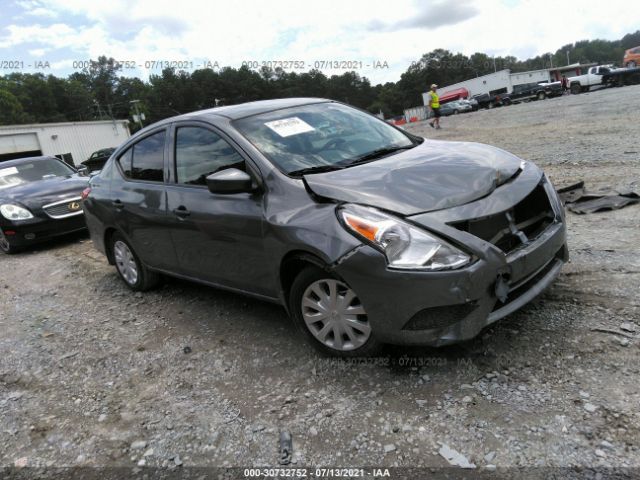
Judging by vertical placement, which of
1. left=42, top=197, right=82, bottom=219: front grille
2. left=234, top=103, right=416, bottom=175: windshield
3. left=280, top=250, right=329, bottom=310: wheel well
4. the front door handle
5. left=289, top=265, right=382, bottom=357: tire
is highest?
left=234, top=103, right=416, bottom=175: windshield

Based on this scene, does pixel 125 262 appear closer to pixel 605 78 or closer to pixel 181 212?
pixel 181 212

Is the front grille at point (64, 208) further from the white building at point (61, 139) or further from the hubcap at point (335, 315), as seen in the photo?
the white building at point (61, 139)

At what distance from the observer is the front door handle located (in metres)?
3.91

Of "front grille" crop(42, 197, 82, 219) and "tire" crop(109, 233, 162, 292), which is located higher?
"front grille" crop(42, 197, 82, 219)

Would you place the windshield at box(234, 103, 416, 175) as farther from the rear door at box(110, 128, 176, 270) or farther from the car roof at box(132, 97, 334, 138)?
the rear door at box(110, 128, 176, 270)

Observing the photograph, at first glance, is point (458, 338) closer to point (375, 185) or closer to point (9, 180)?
point (375, 185)

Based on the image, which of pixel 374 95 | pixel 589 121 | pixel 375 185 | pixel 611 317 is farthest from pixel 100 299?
pixel 374 95

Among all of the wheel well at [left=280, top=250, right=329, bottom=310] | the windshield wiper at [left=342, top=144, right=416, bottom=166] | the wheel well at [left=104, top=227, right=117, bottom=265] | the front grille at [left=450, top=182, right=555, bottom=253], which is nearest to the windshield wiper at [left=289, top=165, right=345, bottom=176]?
the windshield wiper at [left=342, top=144, right=416, bottom=166]

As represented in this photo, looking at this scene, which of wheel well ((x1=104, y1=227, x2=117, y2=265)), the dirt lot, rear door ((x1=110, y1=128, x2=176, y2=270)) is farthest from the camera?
wheel well ((x1=104, y1=227, x2=117, y2=265))

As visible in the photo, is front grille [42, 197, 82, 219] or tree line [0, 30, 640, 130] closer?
front grille [42, 197, 82, 219]

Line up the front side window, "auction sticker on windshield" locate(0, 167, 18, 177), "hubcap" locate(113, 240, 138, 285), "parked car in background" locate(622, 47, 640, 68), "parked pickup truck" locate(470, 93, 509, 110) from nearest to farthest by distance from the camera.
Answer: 1. the front side window
2. "hubcap" locate(113, 240, 138, 285)
3. "auction sticker on windshield" locate(0, 167, 18, 177)
4. "parked car in background" locate(622, 47, 640, 68)
5. "parked pickup truck" locate(470, 93, 509, 110)

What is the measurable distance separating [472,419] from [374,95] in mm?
114134

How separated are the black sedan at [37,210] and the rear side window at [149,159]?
3967mm

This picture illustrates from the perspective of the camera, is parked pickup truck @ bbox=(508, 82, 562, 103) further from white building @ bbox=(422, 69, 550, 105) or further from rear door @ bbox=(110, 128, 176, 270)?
rear door @ bbox=(110, 128, 176, 270)
